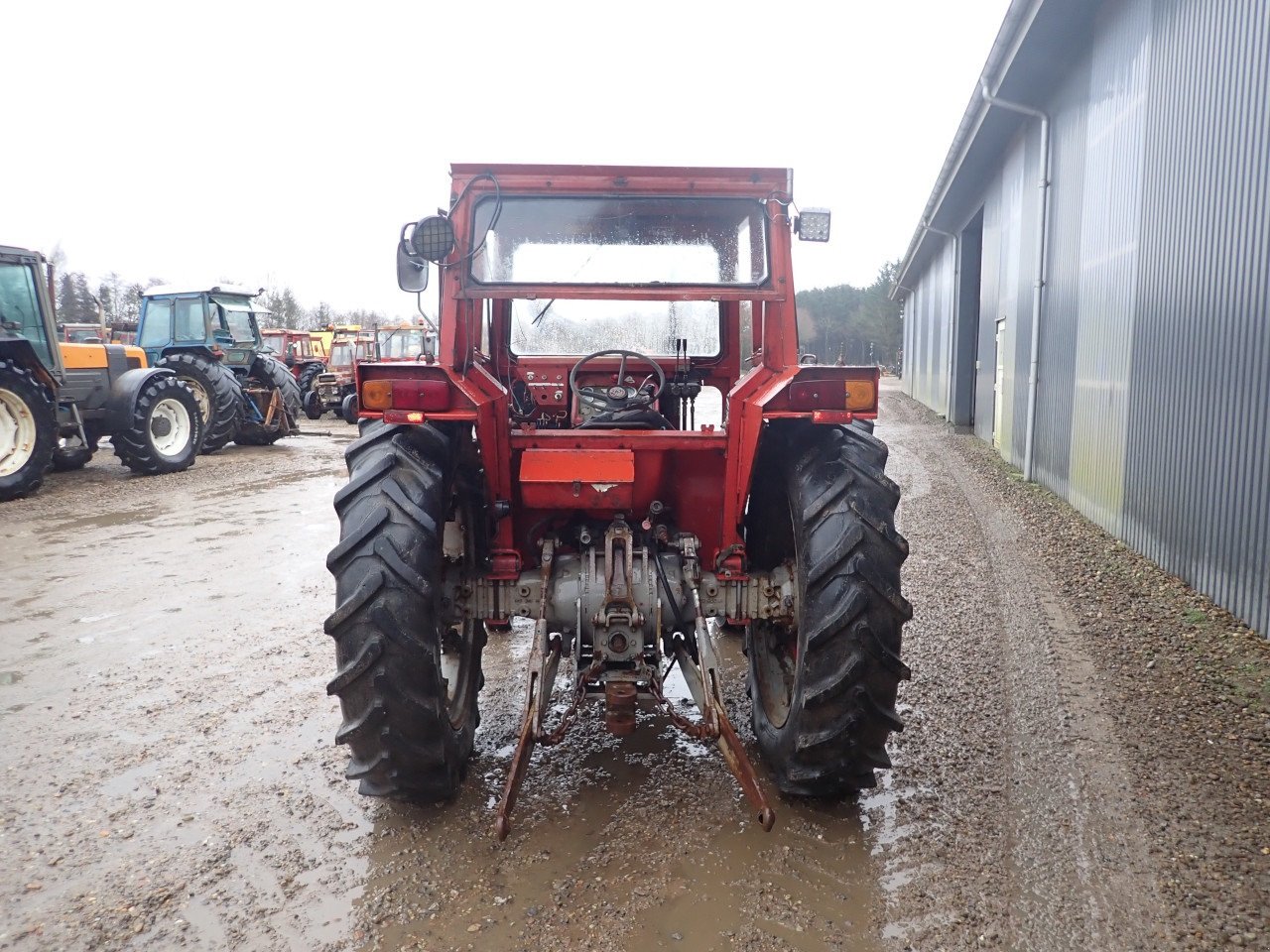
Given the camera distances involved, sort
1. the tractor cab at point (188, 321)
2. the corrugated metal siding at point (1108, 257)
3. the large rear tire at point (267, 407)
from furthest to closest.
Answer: the large rear tire at point (267, 407)
the tractor cab at point (188, 321)
the corrugated metal siding at point (1108, 257)

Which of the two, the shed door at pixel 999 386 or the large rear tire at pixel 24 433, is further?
the shed door at pixel 999 386

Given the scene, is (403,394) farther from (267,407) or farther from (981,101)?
(267,407)

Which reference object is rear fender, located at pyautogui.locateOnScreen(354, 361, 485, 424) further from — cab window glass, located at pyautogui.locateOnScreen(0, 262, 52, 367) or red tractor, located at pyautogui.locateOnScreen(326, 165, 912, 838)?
cab window glass, located at pyautogui.locateOnScreen(0, 262, 52, 367)

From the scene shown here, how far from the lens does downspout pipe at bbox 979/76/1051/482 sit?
9.47 meters

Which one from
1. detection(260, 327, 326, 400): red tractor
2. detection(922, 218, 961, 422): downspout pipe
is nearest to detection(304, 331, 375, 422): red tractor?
detection(260, 327, 326, 400): red tractor

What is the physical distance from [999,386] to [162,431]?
1127cm

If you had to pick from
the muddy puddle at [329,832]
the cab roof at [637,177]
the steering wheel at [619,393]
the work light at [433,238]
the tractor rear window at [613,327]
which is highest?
the cab roof at [637,177]

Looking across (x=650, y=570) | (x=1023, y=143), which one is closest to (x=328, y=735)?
(x=650, y=570)

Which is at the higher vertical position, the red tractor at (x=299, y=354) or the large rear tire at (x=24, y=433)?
the red tractor at (x=299, y=354)

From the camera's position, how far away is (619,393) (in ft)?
12.9

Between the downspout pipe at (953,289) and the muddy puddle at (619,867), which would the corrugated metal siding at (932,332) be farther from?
the muddy puddle at (619,867)

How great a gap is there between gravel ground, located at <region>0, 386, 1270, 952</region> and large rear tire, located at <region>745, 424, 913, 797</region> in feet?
0.73

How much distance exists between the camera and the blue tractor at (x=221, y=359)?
521 inches

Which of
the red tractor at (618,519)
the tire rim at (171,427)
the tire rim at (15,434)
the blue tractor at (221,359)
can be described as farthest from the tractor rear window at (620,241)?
the blue tractor at (221,359)
